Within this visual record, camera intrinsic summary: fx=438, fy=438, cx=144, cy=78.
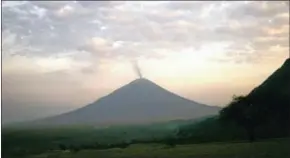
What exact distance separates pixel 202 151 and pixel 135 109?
0.43 m

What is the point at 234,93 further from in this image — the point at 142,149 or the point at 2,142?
the point at 2,142

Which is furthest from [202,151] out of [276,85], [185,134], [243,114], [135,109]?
[276,85]

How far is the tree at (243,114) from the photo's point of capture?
2.41 m

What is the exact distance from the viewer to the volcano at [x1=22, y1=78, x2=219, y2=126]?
2.40m

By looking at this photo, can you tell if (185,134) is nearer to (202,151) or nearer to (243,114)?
(202,151)

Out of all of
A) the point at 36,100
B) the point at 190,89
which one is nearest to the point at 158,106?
the point at 190,89

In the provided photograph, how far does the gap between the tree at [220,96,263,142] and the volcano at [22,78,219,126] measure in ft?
0.22

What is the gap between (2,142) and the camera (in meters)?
2.44

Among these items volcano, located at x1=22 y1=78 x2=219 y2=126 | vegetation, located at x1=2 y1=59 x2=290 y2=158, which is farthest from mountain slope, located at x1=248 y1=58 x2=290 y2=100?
volcano, located at x1=22 y1=78 x2=219 y2=126

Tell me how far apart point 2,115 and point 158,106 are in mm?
872

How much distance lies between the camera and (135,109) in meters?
2.42

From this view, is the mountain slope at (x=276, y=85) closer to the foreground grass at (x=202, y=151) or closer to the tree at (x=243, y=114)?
the tree at (x=243, y=114)

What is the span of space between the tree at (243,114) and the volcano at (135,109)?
0.07 meters

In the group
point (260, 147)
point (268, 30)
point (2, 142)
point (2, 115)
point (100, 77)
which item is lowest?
point (260, 147)
